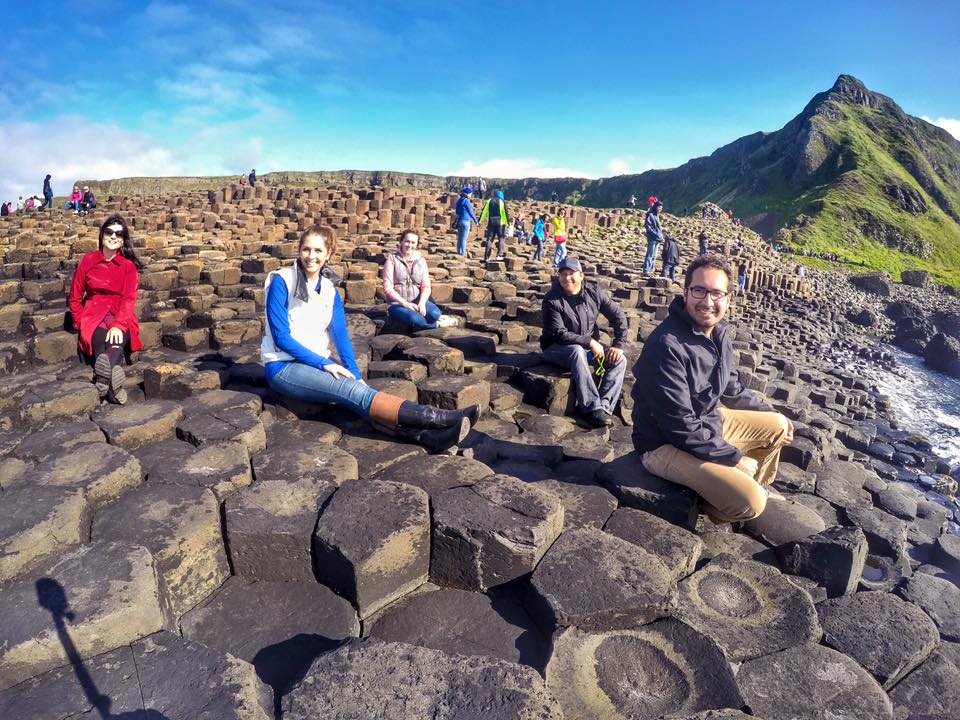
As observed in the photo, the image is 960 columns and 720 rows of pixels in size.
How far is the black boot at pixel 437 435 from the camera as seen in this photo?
403cm

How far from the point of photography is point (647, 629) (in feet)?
8.45

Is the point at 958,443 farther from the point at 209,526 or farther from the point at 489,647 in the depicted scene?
the point at 209,526

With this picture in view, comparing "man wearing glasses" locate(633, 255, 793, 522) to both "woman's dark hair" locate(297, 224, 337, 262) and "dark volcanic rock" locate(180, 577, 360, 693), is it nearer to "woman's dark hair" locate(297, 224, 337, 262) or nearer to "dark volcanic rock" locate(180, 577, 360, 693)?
"dark volcanic rock" locate(180, 577, 360, 693)

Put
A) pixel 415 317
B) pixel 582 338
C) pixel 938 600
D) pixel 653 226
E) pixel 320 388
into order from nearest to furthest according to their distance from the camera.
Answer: pixel 938 600
pixel 320 388
pixel 582 338
pixel 415 317
pixel 653 226

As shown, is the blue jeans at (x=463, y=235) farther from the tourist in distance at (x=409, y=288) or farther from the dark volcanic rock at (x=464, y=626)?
the dark volcanic rock at (x=464, y=626)

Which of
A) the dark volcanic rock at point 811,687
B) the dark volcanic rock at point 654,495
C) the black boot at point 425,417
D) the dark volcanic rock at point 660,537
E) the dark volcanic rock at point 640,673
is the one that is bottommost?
the dark volcanic rock at point 811,687

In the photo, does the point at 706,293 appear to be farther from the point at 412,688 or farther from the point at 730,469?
the point at 412,688

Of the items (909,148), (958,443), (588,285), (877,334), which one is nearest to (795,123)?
(909,148)

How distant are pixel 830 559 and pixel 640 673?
1.58 metres

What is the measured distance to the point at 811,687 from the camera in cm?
243

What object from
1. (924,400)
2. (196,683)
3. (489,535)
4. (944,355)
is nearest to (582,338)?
(489,535)

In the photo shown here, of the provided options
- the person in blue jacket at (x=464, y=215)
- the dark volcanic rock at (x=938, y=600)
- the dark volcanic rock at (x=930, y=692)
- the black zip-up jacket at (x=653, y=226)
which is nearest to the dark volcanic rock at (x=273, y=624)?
the dark volcanic rock at (x=930, y=692)

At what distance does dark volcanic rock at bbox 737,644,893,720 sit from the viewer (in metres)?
2.32

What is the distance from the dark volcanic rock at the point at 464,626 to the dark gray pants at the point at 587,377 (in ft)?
9.73
